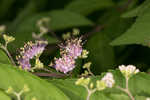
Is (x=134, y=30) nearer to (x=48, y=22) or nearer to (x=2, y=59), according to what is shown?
(x=2, y=59)

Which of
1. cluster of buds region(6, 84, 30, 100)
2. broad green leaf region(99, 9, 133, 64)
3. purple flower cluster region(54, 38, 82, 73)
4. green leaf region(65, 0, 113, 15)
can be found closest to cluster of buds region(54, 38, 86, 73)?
purple flower cluster region(54, 38, 82, 73)

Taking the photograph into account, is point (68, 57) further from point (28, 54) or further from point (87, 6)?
point (87, 6)

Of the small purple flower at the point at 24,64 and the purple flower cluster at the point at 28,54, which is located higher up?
the purple flower cluster at the point at 28,54

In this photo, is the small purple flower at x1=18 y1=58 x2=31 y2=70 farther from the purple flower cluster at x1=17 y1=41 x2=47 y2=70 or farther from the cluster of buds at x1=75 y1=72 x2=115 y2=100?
the cluster of buds at x1=75 y1=72 x2=115 y2=100

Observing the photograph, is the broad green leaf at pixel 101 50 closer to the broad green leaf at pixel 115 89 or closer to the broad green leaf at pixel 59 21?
the broad green leaf at pixel 59 21

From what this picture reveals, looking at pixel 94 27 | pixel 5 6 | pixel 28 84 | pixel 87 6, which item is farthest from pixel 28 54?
pixel 5 6

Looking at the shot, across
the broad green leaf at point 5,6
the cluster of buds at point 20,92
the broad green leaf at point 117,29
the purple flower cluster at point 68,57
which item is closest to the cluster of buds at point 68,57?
the purple flower cluster at point 68,57
